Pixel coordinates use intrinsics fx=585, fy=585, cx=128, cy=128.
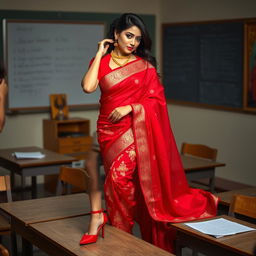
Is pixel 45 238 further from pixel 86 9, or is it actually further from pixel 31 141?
pixel 86 9

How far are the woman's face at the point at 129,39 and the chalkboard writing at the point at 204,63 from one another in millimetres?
3746

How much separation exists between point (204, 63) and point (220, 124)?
783 mm

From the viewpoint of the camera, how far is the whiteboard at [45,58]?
668 centimetres

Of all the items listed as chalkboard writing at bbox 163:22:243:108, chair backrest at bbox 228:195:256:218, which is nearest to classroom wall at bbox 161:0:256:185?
chalkboard writing at bbox 163:22:243:108

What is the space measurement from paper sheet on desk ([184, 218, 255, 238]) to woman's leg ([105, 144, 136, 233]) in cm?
36

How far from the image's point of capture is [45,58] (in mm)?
6887

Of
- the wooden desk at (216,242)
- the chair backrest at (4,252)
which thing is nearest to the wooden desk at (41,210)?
the chair backrest at (4,252)

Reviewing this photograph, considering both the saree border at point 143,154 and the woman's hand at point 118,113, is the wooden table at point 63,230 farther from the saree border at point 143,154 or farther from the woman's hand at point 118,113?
the woman's hand at point 118,113

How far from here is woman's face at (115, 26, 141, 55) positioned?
2971 mm

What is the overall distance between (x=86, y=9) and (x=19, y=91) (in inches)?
52.6

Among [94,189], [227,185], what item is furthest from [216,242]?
[227,185]

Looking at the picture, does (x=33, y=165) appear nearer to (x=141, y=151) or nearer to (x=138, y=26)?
(x=141, y=151)

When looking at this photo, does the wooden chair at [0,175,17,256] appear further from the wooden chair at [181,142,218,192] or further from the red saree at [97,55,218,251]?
the wooden chair at [181,142,218,192]

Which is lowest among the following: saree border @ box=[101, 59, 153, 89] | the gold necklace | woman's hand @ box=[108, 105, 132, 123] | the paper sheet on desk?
the paper sheet on desk
